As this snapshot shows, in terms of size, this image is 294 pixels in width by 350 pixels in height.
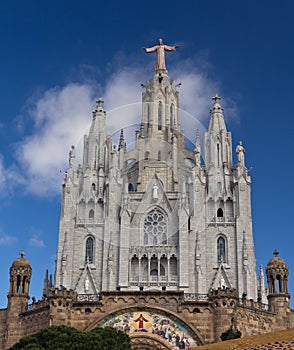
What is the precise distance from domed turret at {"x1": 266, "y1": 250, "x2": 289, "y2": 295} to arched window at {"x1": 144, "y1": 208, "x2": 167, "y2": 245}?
18.9m

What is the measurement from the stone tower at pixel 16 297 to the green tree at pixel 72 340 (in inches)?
358

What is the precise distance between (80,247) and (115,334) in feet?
99.9

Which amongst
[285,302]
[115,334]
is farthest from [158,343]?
[285,302]

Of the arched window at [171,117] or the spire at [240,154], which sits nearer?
the spire at [240,154]

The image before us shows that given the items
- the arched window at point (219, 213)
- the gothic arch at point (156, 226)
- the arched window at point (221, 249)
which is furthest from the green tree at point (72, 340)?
the arched window at point (219, 213)

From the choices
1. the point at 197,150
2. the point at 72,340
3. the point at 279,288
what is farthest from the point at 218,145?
the point at 72,340

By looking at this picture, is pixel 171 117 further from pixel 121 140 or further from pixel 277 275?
pixel 277 275

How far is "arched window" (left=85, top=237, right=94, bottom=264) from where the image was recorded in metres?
64.4

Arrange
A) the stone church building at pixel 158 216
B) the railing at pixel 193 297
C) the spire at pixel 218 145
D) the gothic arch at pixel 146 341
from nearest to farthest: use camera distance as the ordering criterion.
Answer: the gothic arch at pixel 146 341 → the railing at pixel 193 297 → the stone church building at pixel 158 216 → the spire at pixel 218 145

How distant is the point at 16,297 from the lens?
44375 mm

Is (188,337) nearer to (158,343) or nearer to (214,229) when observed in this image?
(158,343)

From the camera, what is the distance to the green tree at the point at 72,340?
108ft

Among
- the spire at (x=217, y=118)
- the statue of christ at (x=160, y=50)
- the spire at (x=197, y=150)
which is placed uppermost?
the statue of christ at (x=160, y=50)

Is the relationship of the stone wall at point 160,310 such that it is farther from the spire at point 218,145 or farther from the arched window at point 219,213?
the spire at point 218,145
